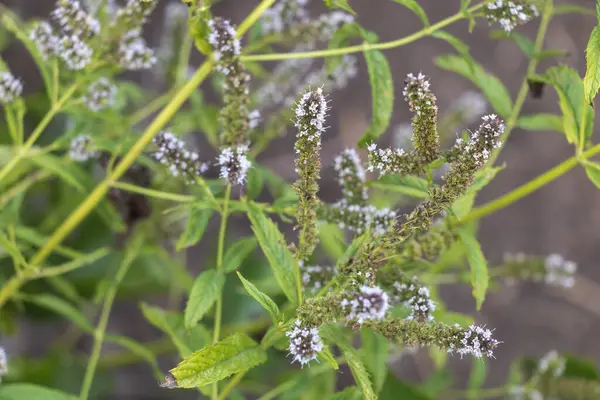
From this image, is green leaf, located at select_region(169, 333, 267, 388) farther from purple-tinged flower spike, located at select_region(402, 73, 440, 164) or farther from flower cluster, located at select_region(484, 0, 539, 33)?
flower cluster, located at select_region(484, 0, 539, 33)

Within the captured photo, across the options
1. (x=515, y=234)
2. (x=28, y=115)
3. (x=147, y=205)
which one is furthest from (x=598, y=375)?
(x=28, y=115)

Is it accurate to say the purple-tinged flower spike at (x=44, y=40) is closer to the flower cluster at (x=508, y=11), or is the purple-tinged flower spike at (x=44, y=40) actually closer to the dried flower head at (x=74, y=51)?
the dried flower head at (x=74, y=51)

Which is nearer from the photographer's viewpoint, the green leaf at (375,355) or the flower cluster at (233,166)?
the flower cluster at (233,166)

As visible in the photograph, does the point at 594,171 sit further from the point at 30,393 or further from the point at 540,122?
the point at 30,393

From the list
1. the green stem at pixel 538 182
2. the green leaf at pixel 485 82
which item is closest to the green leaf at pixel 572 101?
the green stem at pixel 538 182

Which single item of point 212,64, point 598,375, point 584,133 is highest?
point 212,64

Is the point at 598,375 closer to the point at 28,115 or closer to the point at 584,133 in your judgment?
the point at 584,133
